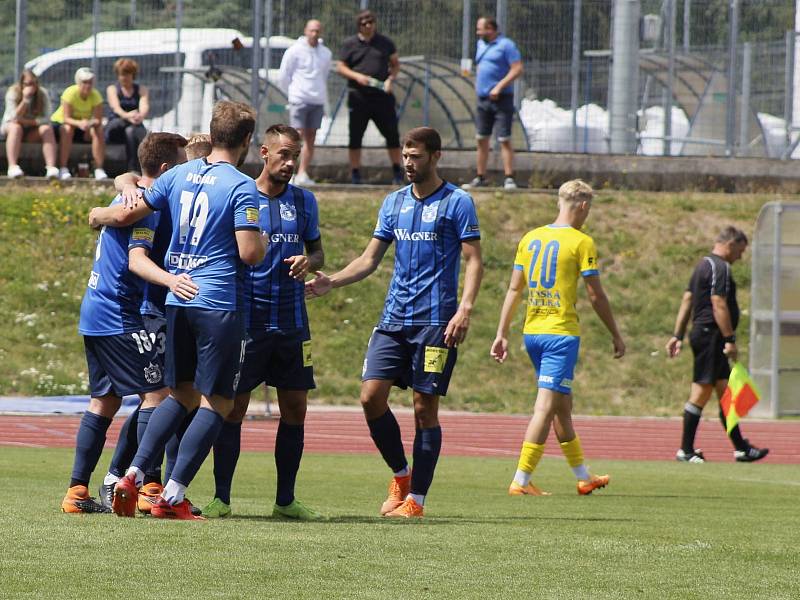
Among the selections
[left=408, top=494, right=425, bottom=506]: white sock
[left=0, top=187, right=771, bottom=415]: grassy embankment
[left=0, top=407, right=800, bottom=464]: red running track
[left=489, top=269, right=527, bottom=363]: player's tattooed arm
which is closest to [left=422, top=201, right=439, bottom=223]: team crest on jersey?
[left=408, top=494, right=425, bottom=506]: white sock

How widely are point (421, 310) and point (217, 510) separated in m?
1.72

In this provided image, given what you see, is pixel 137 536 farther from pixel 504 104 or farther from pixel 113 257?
pixel 504 104

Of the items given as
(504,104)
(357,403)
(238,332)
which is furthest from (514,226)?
(238,332)

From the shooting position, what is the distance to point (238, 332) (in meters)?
7.39

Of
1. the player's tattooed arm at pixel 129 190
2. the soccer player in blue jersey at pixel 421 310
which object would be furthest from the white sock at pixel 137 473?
the soccer player in blue jersey at pixel 421 310

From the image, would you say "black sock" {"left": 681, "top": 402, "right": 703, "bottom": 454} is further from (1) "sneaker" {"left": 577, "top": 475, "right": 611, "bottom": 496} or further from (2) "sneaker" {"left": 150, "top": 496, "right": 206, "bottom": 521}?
(2) "sneaker" {"left": 150, "top": 496, "right": 206, "bottom": 521}

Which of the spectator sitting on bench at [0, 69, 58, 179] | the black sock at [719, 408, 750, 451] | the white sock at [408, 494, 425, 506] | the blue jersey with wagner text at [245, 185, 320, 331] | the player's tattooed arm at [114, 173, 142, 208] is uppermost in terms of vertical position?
the spectator sitting on bench at [0, 69, 58, 179]

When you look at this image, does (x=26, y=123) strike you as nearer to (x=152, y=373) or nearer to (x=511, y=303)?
(x=511, y=303)

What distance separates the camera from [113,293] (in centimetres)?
817

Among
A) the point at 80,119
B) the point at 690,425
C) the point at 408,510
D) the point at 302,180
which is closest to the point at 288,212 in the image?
the point at 408,510

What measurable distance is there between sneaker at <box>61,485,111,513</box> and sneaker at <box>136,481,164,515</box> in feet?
0.85

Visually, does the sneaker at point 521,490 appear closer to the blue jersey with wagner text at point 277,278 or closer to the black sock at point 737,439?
the blue jersey with wagner text at point 277,278

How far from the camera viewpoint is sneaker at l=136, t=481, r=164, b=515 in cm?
754

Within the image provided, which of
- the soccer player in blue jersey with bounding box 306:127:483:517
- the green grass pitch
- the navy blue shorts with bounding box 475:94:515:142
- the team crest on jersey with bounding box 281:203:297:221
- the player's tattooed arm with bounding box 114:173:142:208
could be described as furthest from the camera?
the navy blue shorts with bounding box 475:94:515:142
